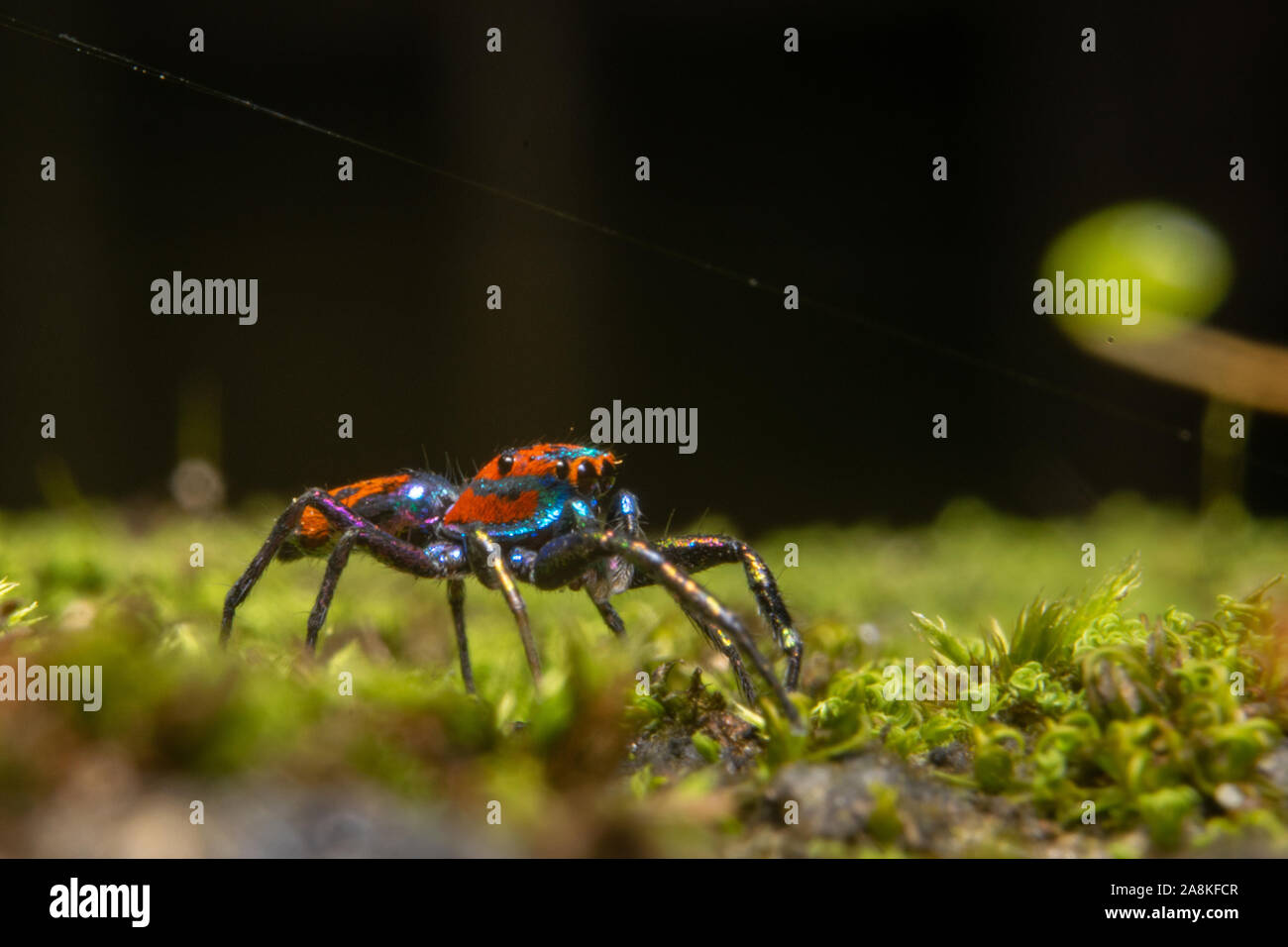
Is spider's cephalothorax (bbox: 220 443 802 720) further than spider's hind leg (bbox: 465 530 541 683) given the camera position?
Yes

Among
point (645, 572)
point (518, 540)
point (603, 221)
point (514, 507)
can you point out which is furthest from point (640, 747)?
point (603, 221)

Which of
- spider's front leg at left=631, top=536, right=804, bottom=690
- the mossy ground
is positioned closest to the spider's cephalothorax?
spider's front leg at left=631, top=536, right=804, bottom=690

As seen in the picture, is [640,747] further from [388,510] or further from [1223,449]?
[1223,449]

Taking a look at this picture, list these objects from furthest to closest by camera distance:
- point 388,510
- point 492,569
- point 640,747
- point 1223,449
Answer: point 1223,449 → point 388,510 → point 492,569 → point 640,747

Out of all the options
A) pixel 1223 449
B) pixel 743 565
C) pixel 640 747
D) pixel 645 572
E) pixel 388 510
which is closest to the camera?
pixel 640 747

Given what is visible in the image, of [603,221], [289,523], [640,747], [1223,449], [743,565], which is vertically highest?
[603,221]

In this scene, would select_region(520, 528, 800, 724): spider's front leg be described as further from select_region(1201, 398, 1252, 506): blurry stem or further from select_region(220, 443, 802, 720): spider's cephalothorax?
select_region(1201, 398, 1252, 506): blurry stem

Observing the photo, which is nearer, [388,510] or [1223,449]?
[388,510]

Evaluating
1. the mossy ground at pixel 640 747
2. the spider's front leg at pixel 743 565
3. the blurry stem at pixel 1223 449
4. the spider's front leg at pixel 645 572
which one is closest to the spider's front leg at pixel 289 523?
the mossy ground at pixel 640 747
